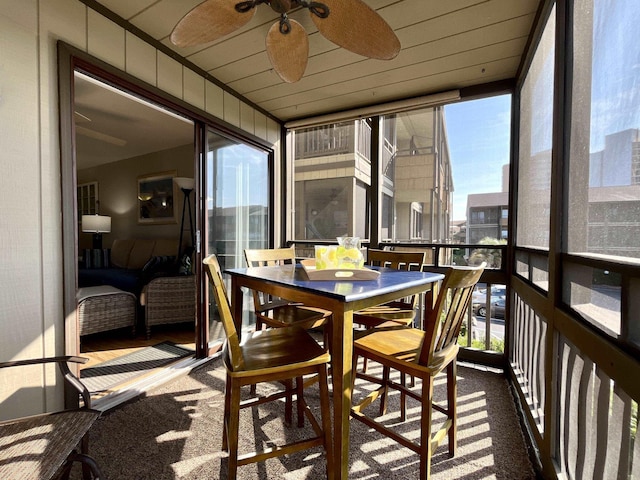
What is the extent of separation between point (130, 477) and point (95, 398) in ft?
2.84

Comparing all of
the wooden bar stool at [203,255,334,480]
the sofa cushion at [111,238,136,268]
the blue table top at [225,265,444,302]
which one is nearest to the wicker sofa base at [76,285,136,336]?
the sofa cushion at [111,238,136,268]

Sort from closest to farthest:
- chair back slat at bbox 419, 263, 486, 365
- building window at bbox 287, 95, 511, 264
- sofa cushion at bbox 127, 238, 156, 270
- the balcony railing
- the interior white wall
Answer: chair back slat at bbox 419, 263, 486, 365, the interior white wall, building window at bbox 287, 95, 511, 264, the balcony railing, sofa cushion at bbox 127, 238, 156, 270

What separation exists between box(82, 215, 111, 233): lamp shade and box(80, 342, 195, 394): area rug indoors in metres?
3.00

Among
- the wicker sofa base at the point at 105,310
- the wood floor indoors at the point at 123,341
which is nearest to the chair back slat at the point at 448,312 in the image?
the wood floor indoors at the point at 123,341

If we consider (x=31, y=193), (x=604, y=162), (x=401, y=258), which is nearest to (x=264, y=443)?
(x=401, y=258)

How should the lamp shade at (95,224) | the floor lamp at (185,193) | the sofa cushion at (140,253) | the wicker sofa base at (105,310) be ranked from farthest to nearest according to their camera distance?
1. the lamp shade at (95,224)
2. the sofa cushion at (140,253)
3. the floor lamp at (185,193)
4. the wicker sofa base at (105,310)

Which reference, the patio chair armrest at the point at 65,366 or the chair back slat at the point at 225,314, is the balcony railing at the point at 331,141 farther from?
the patio chair armrest at the point at 65,366

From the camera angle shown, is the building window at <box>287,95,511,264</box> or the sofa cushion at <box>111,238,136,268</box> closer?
the building window at <box>287,95,511,264</box>

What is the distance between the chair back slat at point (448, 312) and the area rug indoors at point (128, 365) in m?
2.30

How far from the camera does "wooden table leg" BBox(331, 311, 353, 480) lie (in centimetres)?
123

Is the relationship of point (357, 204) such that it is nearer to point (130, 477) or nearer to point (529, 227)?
point (529, 227)

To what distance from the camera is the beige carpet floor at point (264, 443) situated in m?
1.45

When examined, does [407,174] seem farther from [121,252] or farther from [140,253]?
[121,252]

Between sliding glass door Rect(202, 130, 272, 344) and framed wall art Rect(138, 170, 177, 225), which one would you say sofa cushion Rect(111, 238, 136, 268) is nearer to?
framed wall art Rect(138, 170, 177, 225)
